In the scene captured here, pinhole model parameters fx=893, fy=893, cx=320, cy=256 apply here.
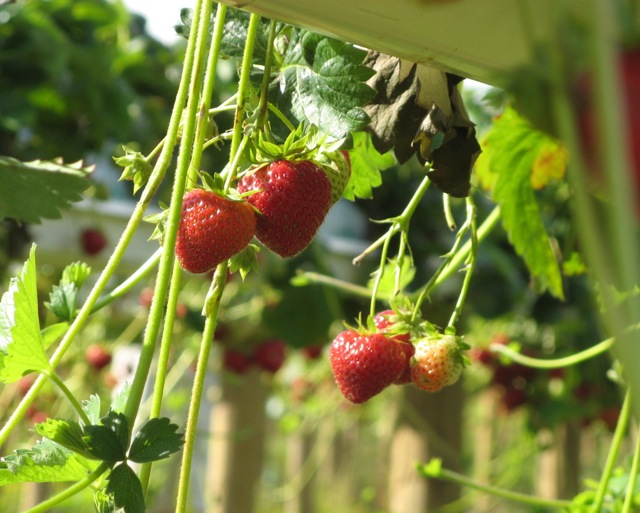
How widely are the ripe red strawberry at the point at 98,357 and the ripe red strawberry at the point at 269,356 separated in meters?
0.41

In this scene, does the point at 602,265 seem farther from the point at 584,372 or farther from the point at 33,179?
the point at 584,372

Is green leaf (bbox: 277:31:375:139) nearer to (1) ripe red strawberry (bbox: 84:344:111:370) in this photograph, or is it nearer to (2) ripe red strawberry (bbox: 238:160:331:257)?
(2) ripe red strawberry (bbox: 238:160:331:257)

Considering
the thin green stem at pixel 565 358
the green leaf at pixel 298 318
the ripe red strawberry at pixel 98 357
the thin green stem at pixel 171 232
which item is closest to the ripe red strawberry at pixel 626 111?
the thin green stem at pixel 171 232

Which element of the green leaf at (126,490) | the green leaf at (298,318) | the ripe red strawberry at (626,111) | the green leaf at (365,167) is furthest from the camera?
the green leaf at (298,318)

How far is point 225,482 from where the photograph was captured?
2.96 m

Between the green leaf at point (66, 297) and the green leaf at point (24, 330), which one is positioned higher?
the green leaf at point (66, 297)

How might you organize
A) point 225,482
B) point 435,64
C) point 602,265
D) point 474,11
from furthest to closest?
point 225,482 → point 435,64 → point 474,11 → point 602,265

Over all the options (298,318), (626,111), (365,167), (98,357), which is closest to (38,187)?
(365,167)

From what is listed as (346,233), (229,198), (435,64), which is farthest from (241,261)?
(346,233)

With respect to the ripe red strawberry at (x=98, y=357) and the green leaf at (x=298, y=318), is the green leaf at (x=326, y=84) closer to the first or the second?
the green leaf at (x=298, y=318)

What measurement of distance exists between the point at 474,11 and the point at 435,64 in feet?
0.38

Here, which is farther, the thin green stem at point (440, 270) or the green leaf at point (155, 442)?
the thin green stem at point (440, 270)

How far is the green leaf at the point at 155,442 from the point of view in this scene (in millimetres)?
429

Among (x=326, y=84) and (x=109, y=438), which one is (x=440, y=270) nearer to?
(x=326, y=84)
